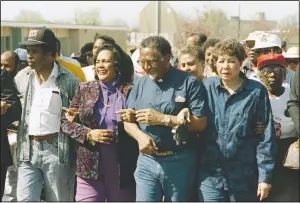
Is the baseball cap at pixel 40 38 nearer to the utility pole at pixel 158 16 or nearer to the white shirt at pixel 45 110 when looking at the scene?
the white shirt at pixel 45 110

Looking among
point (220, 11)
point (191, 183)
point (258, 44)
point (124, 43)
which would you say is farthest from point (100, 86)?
point (124, 43)

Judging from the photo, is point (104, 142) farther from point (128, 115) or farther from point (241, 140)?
point (241, 140)

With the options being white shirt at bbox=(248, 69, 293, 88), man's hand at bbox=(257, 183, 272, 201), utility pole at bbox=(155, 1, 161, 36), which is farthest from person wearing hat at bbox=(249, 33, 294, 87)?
utility pole at bbox=(155, 1, 161, 36)

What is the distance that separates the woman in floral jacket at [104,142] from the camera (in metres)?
4.72

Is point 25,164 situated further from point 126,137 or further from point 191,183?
point 191,183

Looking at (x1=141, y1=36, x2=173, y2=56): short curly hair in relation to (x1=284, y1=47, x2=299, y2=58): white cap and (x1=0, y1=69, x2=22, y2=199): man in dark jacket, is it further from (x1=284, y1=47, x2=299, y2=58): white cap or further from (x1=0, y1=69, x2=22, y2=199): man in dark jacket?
(x1=284, y1=47, x2=299, y2=58): white cap

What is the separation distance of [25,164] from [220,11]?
17014 millimetres

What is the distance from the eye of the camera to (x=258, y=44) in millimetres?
5793

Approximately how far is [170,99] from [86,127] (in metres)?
0.87

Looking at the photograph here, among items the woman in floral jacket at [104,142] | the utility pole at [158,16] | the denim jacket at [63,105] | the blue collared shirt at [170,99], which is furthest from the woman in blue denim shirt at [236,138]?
the utility pole at [158,16]

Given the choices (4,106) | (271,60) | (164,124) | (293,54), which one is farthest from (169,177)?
(293,54)

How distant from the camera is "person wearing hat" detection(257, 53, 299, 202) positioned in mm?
4727

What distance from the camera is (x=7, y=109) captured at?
4.95m

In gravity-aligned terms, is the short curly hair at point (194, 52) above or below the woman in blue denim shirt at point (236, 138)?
above
